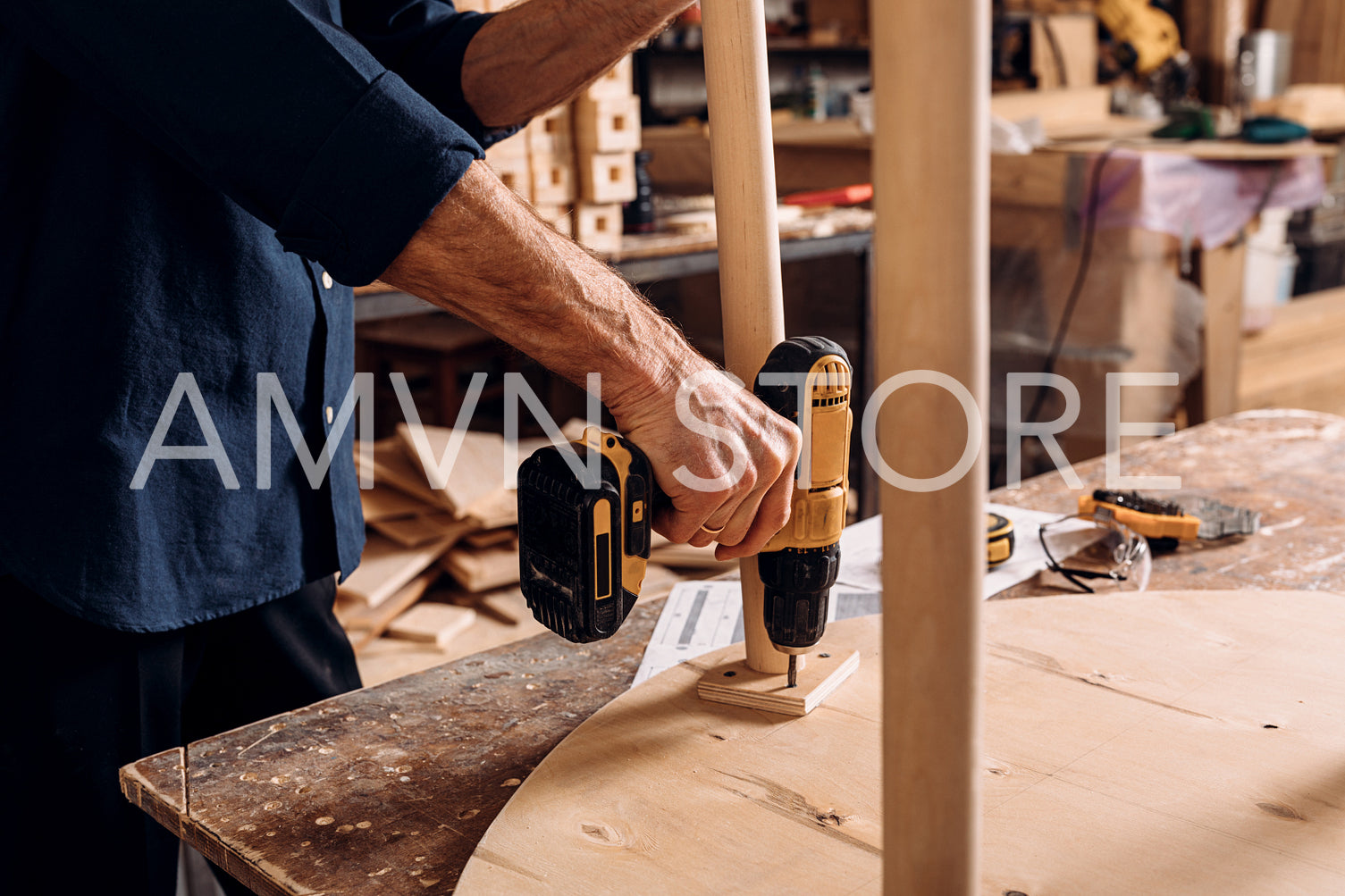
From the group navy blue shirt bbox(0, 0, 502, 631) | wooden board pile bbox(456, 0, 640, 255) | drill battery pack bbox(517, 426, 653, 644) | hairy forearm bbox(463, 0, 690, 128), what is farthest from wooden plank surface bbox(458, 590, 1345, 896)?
wooden board pile bbox(456, 0, 640, 255)

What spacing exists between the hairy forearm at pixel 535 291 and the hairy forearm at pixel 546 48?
0.42 meters

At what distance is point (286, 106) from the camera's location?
771mm

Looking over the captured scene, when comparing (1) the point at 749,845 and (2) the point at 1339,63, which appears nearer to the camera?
(1) the point at 749,845

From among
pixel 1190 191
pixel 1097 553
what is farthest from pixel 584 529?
pixel 1190 191

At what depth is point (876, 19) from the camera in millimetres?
471

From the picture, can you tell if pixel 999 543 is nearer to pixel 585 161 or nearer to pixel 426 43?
pixel 426 43

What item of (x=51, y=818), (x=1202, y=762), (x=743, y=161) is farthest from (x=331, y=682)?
(x=1202, y=762)

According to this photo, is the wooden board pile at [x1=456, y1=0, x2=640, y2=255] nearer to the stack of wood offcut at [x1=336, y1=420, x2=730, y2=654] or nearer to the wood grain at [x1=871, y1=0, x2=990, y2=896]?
the stack of wood offcut at [x1=336, y1=420, x2=730, y2=654]

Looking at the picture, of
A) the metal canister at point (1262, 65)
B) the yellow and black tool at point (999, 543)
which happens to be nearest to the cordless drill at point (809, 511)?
the yellow and black tool at point (999, 543)

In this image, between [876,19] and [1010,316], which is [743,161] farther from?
[1010,316]

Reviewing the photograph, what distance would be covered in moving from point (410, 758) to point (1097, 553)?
0.86 meters

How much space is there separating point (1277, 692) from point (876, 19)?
724mm

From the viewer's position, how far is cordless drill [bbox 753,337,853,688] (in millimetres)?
892

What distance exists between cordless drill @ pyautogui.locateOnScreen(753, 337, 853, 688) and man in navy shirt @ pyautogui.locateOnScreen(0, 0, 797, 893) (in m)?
0.03
